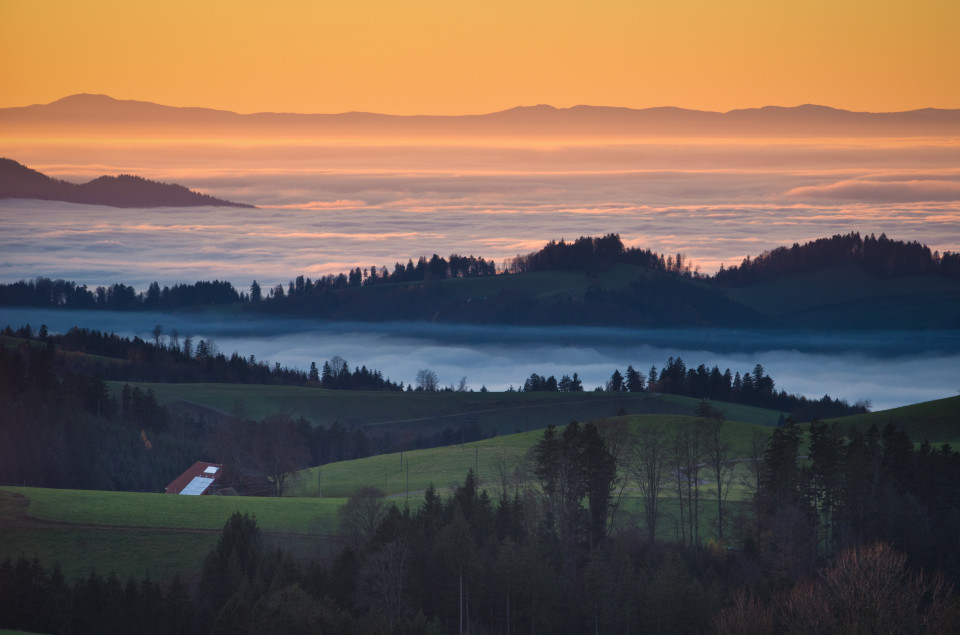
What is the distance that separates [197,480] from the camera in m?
117

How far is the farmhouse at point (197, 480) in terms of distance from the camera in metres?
113

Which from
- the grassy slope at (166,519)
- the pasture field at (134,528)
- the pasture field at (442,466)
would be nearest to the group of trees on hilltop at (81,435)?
the pasture field at (442,466)

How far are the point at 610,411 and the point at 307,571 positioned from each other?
12951 centimetres

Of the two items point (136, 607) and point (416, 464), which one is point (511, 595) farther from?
point (416, 464)

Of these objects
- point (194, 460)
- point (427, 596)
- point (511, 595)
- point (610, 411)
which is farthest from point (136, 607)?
point (610, 411)

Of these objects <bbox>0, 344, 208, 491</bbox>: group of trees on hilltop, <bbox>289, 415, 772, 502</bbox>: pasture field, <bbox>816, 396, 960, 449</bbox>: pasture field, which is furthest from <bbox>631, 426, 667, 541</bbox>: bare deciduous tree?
<bbox>0, 344, 208, 491</bbox>: group of trees on hilltop

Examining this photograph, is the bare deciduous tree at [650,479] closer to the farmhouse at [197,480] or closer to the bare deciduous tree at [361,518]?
the bare deciduous tree at [361,518]

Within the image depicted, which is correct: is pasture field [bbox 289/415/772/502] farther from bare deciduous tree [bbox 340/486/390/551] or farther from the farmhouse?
bare deciduous tree [bbox 340/486/390/551]

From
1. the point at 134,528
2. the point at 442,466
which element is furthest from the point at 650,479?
the point at 134,528

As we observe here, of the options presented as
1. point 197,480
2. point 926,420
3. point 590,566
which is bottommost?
point 197,480

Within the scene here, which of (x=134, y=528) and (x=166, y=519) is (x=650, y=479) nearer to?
(x=166, y=519)

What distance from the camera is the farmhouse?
113m

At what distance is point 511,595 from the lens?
211 feet

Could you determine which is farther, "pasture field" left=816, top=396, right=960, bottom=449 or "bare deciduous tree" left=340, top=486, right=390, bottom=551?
"pasture field" left=816, top=396, right=960, bottom=449
